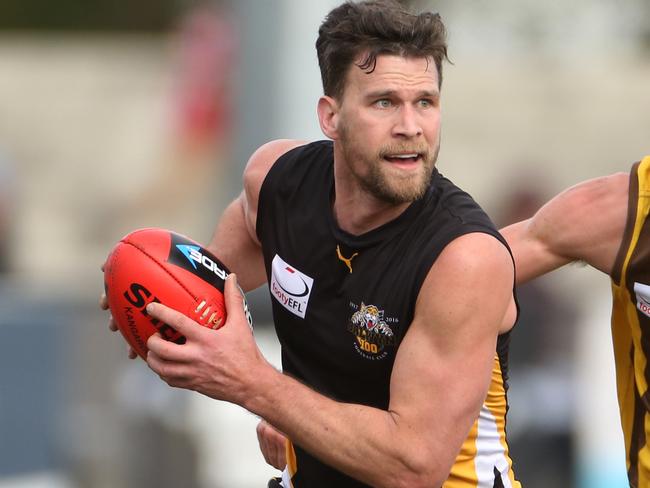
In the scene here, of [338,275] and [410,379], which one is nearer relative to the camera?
[410,379]

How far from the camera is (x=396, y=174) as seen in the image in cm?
493

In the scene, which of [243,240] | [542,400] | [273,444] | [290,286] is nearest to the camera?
[290,286]

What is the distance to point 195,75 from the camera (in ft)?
58.7

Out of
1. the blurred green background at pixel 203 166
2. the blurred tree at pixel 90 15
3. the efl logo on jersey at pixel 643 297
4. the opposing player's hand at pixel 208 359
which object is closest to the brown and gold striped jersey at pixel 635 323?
the efl logo on jersey at pixel 643 297

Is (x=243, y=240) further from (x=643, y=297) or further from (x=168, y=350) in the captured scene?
(x=643, y=297)

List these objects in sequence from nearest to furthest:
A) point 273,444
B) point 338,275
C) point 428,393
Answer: point 428,393
point 338,275
point 273,444

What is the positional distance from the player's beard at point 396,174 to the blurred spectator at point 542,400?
585cm

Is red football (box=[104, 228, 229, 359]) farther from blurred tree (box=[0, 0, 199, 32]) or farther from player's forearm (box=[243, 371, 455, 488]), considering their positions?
blurred tree (box=[0, 0, 199, 32])

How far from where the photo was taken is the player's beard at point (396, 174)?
16.1 ft

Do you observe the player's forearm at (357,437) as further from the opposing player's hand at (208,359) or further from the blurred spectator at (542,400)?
the blurred spectator at (542,400)

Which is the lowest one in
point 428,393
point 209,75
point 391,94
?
point 209,75

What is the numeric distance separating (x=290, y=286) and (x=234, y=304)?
0.44m

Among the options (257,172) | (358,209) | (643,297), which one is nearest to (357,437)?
(358,209)

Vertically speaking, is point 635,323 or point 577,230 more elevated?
point 577,230
